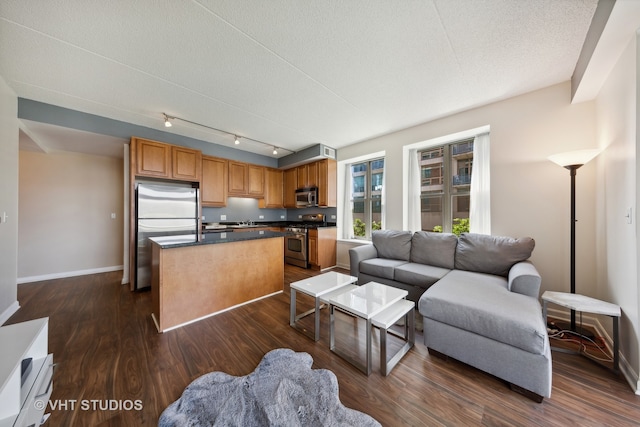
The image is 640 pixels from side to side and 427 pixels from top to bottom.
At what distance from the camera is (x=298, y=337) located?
201 cm

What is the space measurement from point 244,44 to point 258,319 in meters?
2.69

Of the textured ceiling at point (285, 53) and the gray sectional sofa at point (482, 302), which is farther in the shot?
the textured ceiling at point (285, 53)

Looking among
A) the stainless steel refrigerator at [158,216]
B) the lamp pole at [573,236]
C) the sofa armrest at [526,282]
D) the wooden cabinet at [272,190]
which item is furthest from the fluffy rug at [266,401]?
the wooden cabinet at [272,190]

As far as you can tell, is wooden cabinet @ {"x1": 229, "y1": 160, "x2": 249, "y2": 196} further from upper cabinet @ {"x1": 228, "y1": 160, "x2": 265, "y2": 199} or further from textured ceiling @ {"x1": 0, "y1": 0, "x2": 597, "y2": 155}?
textured ceiling @ {"x1": 0, "y1": 0, "x2": 597, "y2": 155}

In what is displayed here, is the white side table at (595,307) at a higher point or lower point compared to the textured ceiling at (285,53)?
lower

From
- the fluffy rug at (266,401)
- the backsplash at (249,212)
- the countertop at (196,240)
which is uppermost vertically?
the backsplash at (249,212)

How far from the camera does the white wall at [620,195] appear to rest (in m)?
1.45

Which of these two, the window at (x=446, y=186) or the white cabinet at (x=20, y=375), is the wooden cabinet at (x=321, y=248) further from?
the white cabinet at (x=20, y=375)

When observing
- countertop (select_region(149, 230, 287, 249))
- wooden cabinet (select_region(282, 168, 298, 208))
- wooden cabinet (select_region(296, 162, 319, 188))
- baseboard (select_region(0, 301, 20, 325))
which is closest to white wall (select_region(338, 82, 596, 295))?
wooden cabinet (select_region(296, 162, 319, 188))

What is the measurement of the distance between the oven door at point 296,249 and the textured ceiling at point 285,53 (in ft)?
8.36

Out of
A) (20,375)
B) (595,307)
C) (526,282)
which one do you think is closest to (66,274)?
(20,375)

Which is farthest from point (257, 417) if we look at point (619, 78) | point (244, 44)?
point (619, 78)

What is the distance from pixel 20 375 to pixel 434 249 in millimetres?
3532

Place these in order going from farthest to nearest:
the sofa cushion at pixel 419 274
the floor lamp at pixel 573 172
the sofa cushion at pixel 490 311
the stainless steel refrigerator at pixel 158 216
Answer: the stainless steel refrigerator at pixel 158 216 < the sofa cushion at pixel 419 274 < the floor lamp at pixel 573 172 < the sofa cushion at pixel 490 311
